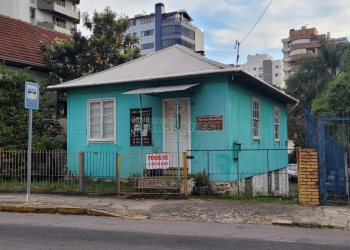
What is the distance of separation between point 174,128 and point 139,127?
1321 millimetres

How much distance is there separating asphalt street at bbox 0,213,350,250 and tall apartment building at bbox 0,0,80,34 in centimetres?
4574

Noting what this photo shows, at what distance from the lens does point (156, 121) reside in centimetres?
1566

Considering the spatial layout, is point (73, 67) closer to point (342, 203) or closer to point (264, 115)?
point (264, 115)

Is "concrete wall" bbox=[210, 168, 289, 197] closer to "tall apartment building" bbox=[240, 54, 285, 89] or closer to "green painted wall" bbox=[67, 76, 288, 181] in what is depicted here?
"green painted wall" bbox=[67, 76, 288, 181]

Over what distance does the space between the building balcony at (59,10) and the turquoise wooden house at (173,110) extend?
4242 cm

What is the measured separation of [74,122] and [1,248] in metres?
10.6

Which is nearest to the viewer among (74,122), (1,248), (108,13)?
(1,248)

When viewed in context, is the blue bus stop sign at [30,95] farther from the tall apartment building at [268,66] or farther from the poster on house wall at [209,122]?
the tall apartment building at [268,66]

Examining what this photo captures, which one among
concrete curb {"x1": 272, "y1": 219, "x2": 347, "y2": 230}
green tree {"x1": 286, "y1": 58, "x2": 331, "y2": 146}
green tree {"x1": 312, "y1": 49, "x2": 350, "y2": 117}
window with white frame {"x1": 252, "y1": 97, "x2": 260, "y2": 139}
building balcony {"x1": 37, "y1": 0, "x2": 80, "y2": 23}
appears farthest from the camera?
building balcony {"x1": 37, "y1": 0, "x2": 80, "y2": 23}

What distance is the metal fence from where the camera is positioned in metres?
13.4

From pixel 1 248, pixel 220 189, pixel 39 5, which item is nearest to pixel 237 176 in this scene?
pixel 220 189

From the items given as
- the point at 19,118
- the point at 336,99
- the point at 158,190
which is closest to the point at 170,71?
the point at 158,190

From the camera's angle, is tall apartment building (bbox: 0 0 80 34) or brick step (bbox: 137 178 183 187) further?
tall apartment building (bbox: 0 0 80 34)

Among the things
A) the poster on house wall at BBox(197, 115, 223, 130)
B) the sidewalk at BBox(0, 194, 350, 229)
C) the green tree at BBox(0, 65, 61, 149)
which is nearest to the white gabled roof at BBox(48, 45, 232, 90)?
the poster on house wall at BBox(197, 115, 223, 130)
